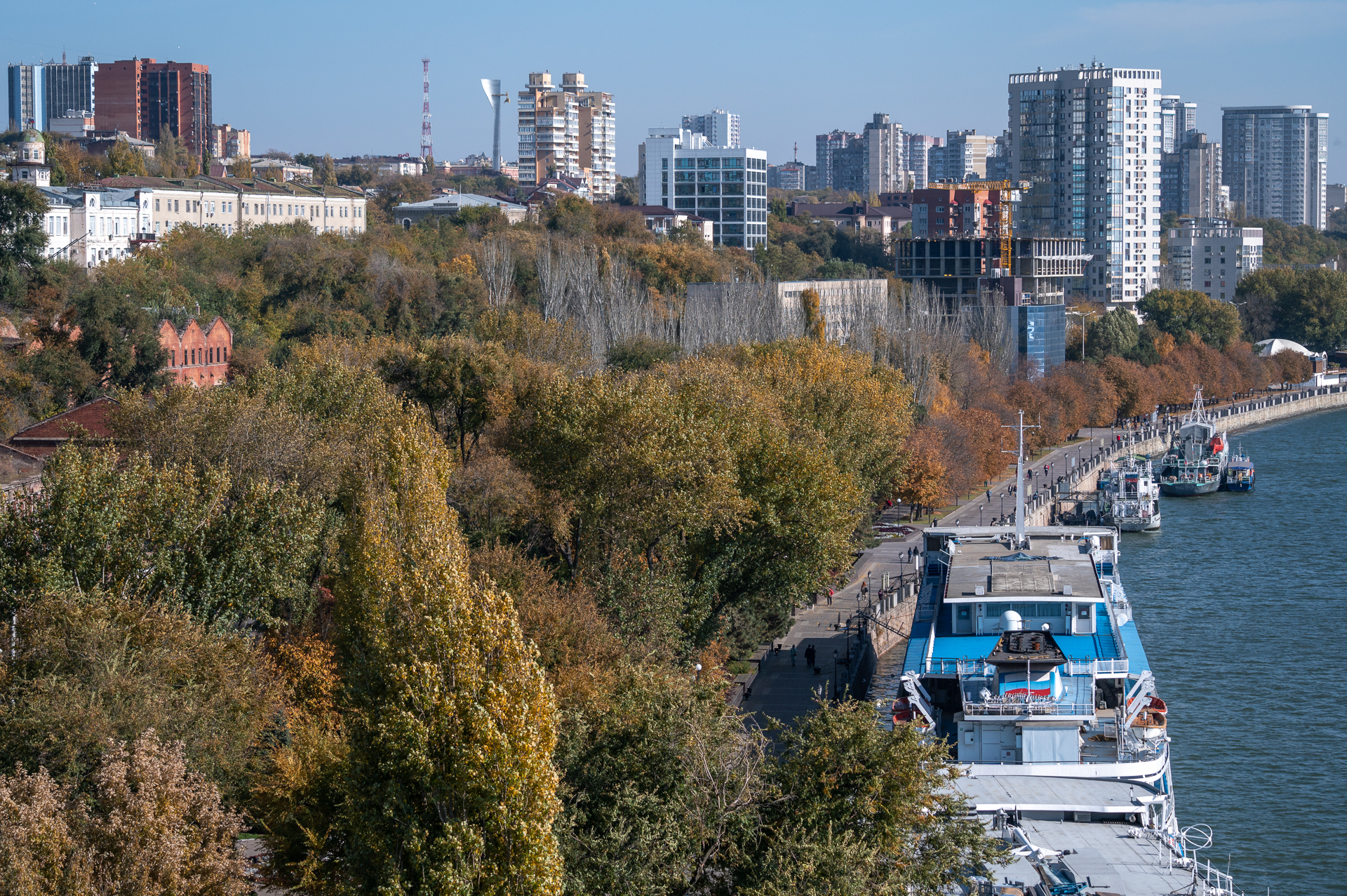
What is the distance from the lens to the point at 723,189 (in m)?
111

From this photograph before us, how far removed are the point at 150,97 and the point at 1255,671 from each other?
114200 millimetres

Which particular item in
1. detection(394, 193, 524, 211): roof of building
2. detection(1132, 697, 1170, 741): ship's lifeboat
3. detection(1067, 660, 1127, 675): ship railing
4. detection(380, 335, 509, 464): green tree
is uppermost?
detection(394, 193, 524, 211): roof of building

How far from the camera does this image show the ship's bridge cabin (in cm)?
1955

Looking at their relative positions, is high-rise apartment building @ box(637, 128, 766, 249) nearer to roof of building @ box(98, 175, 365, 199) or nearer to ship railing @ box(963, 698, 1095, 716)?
roof of building @ box(98, 175, 365, 199)

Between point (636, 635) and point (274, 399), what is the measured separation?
395 inches

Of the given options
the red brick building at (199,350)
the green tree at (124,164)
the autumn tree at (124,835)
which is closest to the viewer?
the autumn tree at (124,835)

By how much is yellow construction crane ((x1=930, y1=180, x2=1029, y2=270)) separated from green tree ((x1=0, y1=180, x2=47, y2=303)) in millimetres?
54293

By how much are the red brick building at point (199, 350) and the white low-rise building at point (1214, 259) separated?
96134 millimetres

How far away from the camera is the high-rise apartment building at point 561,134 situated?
5802 inches

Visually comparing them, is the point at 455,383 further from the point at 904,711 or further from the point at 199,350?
the point at 904,711

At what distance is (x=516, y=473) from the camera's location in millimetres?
28891

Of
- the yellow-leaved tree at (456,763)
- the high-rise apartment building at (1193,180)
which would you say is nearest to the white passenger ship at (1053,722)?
the yellow-leaved tree at (456,763)

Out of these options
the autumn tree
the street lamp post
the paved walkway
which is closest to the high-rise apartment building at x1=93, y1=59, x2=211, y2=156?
the paved walkway

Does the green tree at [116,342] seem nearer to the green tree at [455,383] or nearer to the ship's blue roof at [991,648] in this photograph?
the green tree at [455,383]
